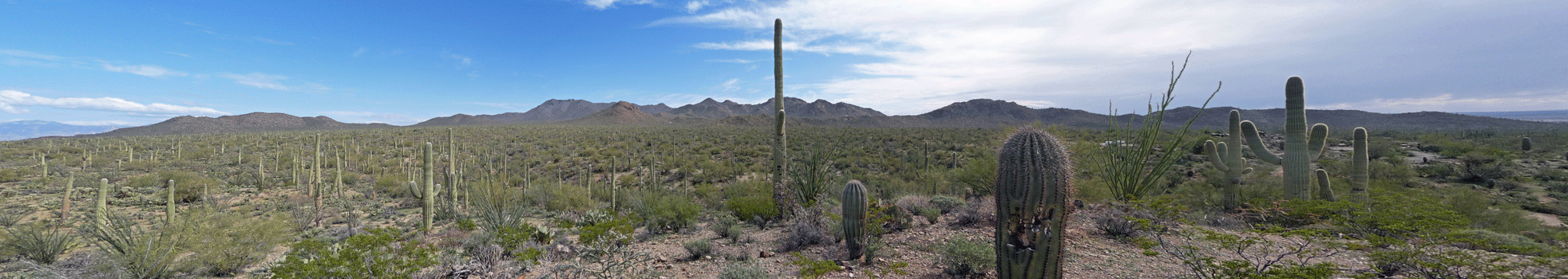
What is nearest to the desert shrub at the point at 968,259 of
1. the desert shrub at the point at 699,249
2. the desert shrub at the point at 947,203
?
the desert shrub at the point at 699,249

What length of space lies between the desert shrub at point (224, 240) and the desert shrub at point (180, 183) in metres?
7.71

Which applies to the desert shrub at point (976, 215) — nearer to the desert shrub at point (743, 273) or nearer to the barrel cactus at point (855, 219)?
the barrel cactus at point (855, 219)

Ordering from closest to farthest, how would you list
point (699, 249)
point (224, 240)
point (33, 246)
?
point (224, 240) < point (33, 246) < point (699, 249)

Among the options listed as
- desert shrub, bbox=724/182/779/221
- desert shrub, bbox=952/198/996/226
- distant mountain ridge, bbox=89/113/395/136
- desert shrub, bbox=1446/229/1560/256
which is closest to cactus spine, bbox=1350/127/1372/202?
desert shrub, bbox=1446/229/1560/256

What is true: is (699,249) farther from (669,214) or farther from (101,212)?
(101,212)

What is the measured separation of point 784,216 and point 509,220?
4.03m

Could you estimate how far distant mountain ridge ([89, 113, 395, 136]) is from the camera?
201 ft

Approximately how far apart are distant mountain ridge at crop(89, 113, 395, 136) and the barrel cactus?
7396 centimetres

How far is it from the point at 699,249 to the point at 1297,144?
922cm

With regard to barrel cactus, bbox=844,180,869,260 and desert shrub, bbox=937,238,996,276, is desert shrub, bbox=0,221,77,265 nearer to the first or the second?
barrel cactus, bbox=844,180,869,260

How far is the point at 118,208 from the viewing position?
9.81 metres

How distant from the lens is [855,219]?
5.70m

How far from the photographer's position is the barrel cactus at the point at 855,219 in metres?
5.69

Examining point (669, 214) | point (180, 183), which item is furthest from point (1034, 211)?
point (180, 183)
